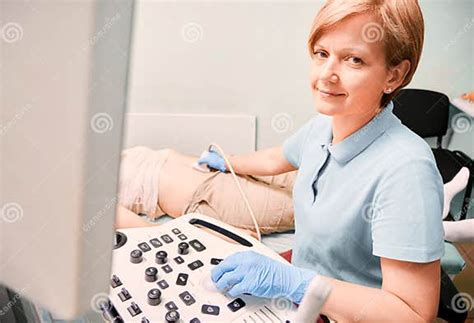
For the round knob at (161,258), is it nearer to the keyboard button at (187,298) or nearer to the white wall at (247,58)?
the keyboard button at (187,298)

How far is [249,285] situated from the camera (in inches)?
27.4

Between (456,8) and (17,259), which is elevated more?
(456,8)

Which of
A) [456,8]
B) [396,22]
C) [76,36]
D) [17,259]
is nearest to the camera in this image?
[76,36]

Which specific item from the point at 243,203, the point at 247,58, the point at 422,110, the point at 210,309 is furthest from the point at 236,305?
the point at 422,110

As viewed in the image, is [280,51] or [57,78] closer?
[57,78]

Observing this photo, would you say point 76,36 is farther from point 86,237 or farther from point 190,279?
point 190,279

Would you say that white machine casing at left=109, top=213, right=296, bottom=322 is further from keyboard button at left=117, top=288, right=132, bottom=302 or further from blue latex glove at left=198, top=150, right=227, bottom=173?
blue latex glove at left=198, top=150, right=227, bottom=173

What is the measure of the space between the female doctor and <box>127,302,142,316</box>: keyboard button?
0.14 m

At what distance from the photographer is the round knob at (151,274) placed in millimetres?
705

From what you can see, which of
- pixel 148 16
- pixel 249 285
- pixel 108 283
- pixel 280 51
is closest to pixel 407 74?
pixel 249 285

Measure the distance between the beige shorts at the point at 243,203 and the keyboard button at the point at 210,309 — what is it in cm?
62

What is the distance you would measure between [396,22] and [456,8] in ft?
3.56

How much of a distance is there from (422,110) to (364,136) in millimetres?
→ 1074

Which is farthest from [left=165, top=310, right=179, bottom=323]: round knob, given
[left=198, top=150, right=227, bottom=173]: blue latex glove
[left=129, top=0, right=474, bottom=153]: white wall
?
[left=129, top=0, right=474, bottom=153]: white wall
